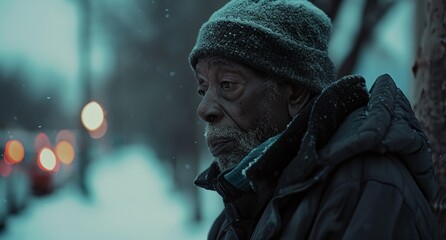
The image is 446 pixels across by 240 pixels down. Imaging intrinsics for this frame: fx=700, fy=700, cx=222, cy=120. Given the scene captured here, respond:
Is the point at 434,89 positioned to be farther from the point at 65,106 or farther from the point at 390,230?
the point at 65,106

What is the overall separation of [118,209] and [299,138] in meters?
13.7

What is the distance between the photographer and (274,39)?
2.46 metres

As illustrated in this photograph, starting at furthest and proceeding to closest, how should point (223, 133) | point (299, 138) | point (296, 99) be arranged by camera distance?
point (296, 99) < point (223, 133) < point (299, 138)

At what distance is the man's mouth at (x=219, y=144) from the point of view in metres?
2.45

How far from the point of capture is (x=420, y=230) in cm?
196

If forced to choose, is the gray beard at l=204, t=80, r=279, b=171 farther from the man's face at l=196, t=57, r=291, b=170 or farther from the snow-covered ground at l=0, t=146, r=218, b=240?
the snow-covered ground at l=0, t=146, r=218, b=240

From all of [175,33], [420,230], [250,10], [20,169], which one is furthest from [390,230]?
[20,169]

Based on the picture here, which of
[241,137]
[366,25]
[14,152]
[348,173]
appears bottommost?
[348,173]

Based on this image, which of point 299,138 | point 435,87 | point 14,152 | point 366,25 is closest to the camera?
point 299,138

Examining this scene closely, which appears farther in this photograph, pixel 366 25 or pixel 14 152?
pixel 14 152

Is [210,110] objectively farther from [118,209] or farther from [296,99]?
[118,209]

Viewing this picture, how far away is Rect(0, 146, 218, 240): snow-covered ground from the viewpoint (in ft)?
40.5

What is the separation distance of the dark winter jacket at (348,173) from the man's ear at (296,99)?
32cm

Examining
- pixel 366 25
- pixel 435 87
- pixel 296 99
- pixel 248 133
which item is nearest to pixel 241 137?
pixel 248 133
